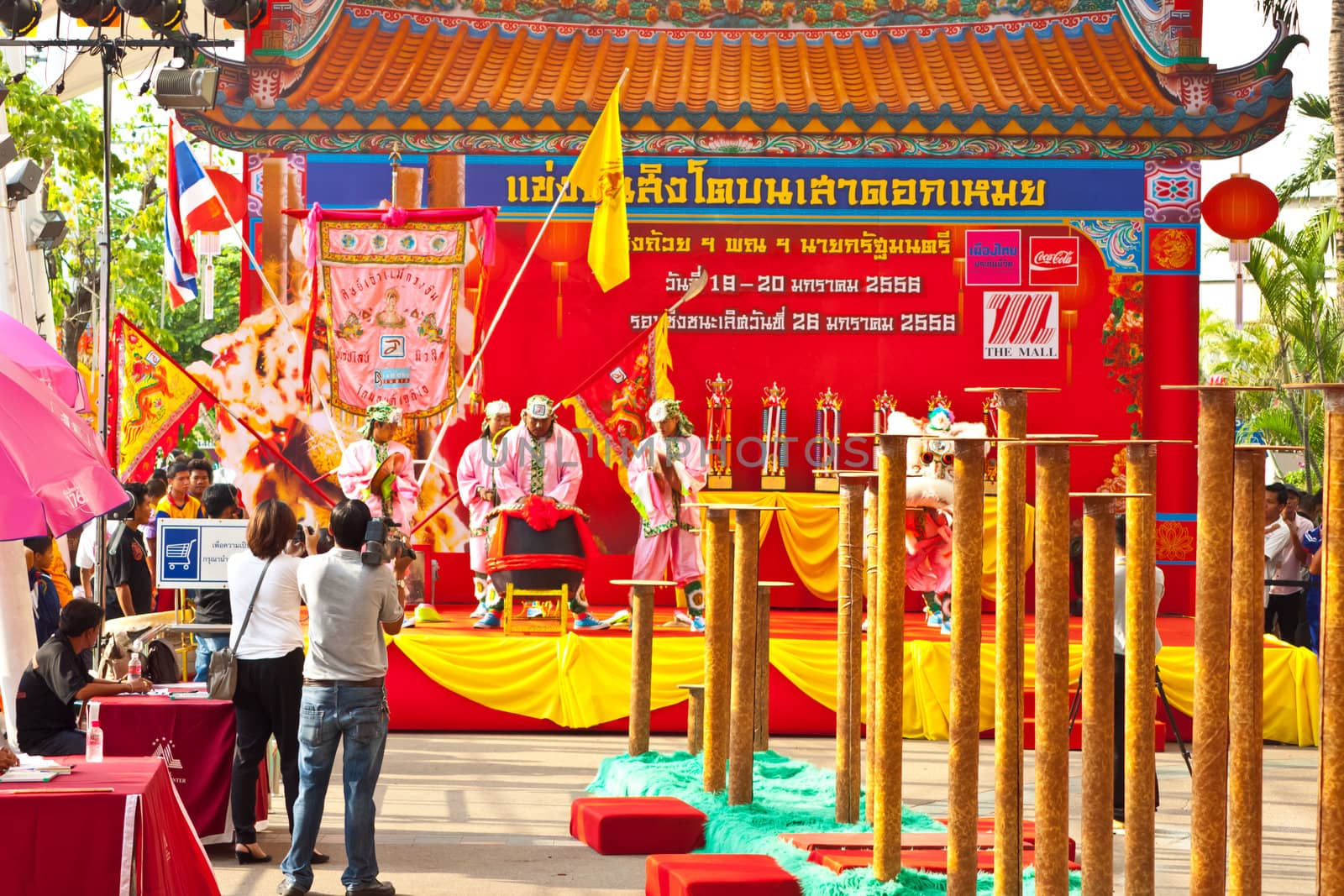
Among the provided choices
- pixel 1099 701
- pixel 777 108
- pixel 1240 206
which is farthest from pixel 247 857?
pixel 1240 206

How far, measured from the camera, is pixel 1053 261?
40.6 ft

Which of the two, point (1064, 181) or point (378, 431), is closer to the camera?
point (378, 431)

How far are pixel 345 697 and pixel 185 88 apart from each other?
15.7 feet

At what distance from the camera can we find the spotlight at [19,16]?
9094 millimetres

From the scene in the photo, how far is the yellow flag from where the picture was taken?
9875 millimetres

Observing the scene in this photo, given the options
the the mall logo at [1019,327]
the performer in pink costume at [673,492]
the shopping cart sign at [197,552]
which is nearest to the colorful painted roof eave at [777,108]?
the the mall logo at [1019,327]

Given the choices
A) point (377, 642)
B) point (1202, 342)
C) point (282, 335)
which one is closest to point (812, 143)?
point (282, 335)

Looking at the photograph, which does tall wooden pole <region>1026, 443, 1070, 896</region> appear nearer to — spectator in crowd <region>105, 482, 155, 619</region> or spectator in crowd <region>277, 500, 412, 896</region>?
spectator in crowd <region>277, 500, 412, 896</region>

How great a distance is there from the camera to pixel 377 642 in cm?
555

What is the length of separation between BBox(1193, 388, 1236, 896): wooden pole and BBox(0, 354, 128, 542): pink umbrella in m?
2.82

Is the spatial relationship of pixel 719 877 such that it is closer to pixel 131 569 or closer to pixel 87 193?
pixel 131 569

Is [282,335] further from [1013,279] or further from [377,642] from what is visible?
[377,642]

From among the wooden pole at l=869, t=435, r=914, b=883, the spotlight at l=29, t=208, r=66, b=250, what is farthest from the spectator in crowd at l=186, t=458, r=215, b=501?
the wooden pole at l=869, t=435, r=914, b=883

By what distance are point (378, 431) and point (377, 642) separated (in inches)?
185
